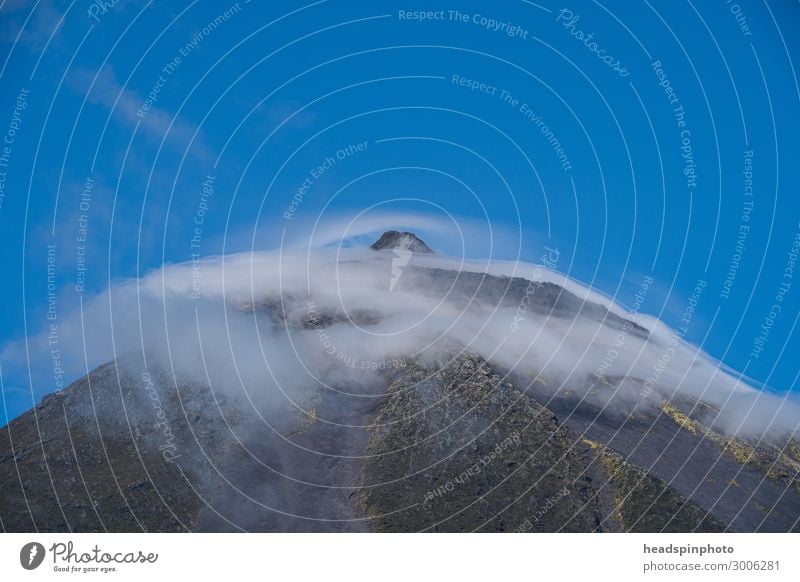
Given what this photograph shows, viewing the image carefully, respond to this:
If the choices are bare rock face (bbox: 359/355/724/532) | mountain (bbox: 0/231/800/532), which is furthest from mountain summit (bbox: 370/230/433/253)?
bare rock face (bbox: 359/355/724/532)
